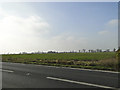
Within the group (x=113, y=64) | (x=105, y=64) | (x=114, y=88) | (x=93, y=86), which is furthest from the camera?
(x=105, y=64)

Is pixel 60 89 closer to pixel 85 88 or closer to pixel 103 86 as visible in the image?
pixel 85 88

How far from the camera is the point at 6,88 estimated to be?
686 centimetres

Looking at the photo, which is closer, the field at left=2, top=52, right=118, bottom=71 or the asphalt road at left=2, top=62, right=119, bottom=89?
the asphalt road at left=2, top=62, right=119, bottom=89

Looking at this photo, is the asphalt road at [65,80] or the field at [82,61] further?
the field at [82,61]

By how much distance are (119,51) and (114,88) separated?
9044 millimetres

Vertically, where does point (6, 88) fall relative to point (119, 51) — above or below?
below

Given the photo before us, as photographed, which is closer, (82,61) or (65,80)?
(65,80)

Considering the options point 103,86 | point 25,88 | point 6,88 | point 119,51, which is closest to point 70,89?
point 103,86

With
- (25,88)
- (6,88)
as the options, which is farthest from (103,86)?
(6,88)

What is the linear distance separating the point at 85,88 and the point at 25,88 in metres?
2.65

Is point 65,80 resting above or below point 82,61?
below

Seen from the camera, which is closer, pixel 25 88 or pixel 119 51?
pixel 25 88

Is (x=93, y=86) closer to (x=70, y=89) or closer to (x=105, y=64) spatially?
(x=70, y=89)

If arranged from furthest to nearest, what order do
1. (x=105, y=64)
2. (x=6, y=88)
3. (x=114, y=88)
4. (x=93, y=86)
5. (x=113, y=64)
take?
(x=105, y=64)
(x=113, y=64)
(x=6, y=88)
(x=93, y=86)
(x=114, y=88)
